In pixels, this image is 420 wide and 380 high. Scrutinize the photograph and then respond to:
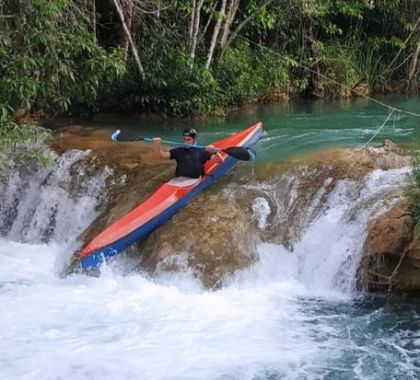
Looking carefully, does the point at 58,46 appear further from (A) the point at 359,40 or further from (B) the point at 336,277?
(A) the point at 359,40

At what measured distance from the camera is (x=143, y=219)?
246 inches

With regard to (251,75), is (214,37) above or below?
above

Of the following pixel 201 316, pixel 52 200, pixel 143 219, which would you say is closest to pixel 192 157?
pixel 143 219

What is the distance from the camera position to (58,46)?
770 cm

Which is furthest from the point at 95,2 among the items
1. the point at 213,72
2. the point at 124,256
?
the point at 124,256

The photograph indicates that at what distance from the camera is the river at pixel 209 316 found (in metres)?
4.47

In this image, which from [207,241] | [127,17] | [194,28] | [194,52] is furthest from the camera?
[194,52]

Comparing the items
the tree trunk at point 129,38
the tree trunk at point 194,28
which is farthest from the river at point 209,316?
the tree trunk at point 194,28

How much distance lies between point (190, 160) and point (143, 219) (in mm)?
853

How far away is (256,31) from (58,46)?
6.03 meters

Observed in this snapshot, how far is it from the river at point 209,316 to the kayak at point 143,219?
190mm

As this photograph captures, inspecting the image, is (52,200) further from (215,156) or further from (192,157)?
(215,156)

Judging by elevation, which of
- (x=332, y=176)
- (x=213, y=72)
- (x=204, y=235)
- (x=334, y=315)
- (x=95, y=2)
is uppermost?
(x=95, y=2)

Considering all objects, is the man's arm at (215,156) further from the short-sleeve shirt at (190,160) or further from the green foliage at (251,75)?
the green foliage at (251,75)
